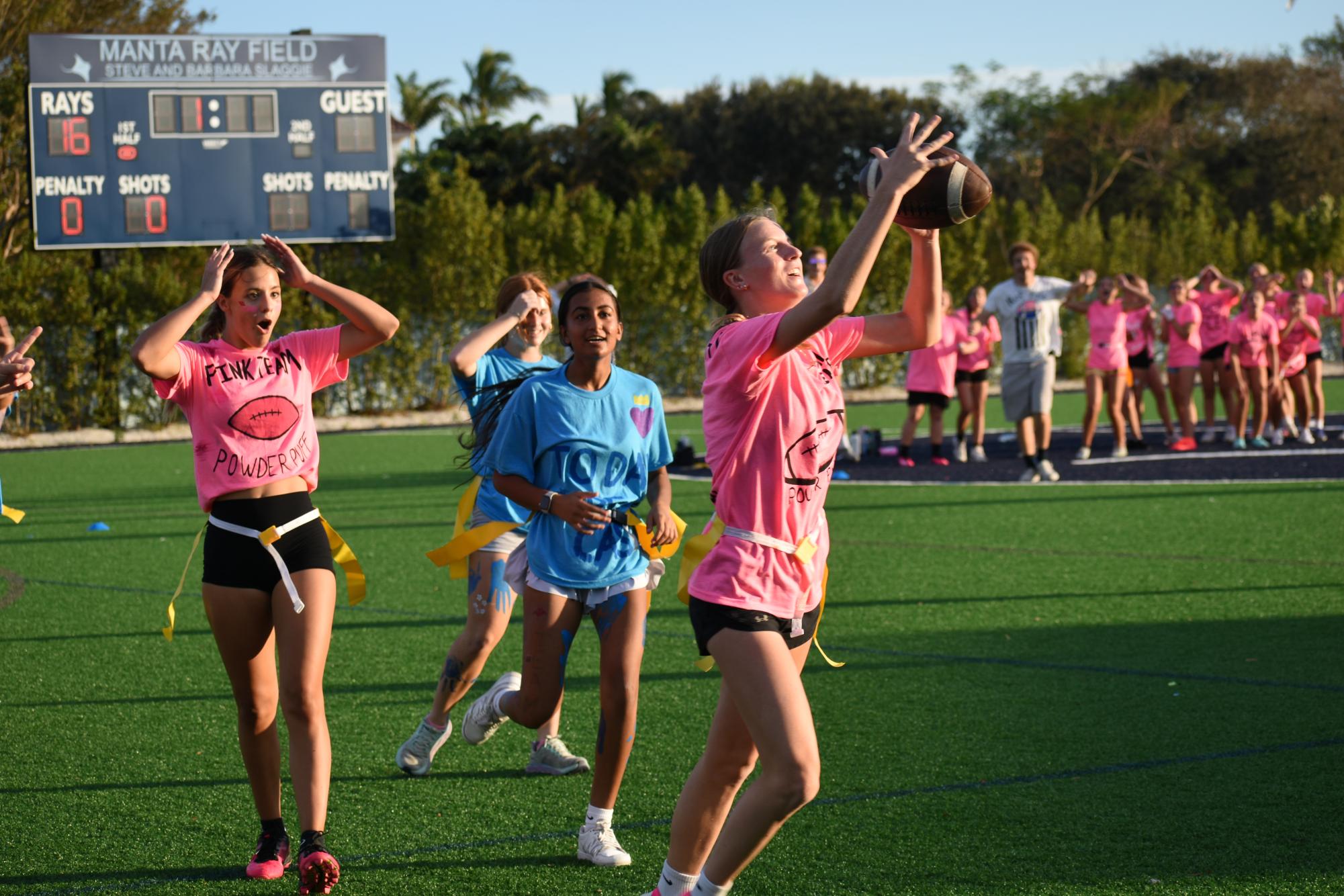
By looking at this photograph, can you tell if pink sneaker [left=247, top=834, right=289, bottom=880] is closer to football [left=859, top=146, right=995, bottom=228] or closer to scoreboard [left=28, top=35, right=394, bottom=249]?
football [left=859, top=146, right=995, bottom=228]

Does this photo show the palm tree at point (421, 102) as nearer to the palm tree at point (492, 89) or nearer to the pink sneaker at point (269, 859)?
the palm tree at point (492, 89)

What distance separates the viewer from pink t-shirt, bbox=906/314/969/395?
56.9 feet

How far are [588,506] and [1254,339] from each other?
50.3ft

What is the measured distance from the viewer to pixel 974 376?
18016mm

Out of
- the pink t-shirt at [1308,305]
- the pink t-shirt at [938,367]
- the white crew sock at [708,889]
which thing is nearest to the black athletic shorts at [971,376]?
the pink t-shirt at [938,367]

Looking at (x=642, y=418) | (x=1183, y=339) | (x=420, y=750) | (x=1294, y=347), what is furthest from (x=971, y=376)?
(x=642, y=418)

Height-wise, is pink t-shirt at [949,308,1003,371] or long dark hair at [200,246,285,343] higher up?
long dark hair at [200,246,285,343]

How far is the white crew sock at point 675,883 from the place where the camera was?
3795mm

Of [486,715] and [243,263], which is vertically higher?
[243,263]

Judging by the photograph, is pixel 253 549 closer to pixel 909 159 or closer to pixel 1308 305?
pixel 909 159

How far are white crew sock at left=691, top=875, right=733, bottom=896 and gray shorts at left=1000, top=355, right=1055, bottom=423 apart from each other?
1113 cm

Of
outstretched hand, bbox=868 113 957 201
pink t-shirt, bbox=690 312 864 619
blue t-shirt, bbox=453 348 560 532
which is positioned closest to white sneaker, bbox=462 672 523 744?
blue t-shirt, bbox=453 348 560 532

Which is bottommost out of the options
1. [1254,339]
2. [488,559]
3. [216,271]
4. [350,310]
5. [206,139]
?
[488,559]

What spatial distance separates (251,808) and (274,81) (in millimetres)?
22401
